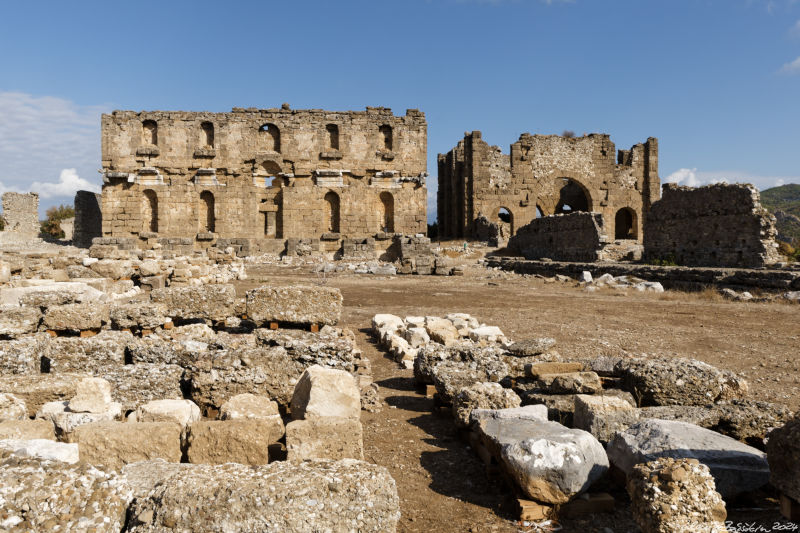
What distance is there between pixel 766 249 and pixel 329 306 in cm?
1410

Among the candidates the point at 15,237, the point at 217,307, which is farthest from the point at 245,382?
the point at 15,237

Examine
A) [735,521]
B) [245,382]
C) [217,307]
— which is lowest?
[735,521]

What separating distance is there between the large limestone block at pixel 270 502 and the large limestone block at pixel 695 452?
1.62 metres

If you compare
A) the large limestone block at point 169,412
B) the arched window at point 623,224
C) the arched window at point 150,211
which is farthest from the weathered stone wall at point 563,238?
the arched window at point 150,211

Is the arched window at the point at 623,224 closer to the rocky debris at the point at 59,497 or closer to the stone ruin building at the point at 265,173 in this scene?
the stone ruin building at the point at 265,173

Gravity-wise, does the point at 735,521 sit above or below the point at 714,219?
below

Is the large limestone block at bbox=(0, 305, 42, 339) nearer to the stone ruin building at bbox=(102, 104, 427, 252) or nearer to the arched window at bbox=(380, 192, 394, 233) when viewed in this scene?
the stone ruin building at bbox=(102, 104, 427, 252)

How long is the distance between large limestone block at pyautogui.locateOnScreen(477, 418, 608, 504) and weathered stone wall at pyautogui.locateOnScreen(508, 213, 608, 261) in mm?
17051

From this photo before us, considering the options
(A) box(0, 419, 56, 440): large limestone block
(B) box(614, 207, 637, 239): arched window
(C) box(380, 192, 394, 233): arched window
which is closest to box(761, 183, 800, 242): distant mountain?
(B) box(614, 207, 637, 239): arched window

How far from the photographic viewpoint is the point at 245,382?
429cm

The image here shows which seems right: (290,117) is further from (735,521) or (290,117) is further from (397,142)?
(735,521)

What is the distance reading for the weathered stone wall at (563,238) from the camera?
19359 mm

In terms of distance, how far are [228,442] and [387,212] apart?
24981 millimetres

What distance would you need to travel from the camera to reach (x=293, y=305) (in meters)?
5.92
